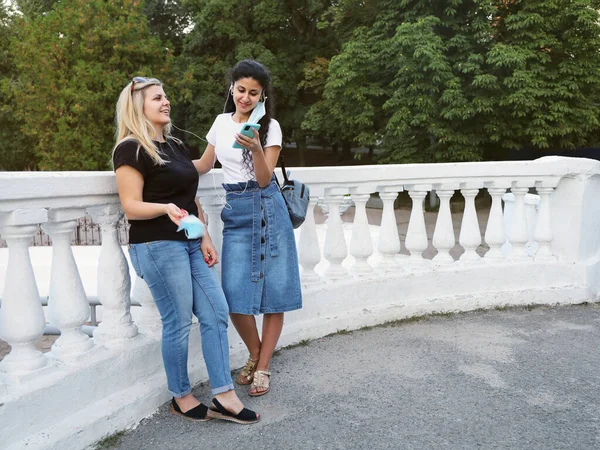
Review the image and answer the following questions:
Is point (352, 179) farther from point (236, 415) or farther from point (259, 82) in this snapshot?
point (236, 415)

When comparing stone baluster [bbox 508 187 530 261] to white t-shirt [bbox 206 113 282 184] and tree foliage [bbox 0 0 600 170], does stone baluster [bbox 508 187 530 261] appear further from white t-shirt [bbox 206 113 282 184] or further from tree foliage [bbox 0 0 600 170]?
tree foliage [bbox 0 0 600 170]

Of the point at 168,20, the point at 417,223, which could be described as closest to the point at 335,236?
the point at 417,223

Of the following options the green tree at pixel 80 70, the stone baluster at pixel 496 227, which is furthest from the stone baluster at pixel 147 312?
the green tree at pixel 80 70

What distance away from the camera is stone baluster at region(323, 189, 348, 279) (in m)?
4.24

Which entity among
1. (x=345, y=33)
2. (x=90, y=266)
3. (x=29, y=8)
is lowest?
(x=90, y=266)

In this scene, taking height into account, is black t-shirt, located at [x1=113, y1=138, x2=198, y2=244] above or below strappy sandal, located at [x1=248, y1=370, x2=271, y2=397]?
above

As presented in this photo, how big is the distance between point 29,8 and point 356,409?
1295 inches

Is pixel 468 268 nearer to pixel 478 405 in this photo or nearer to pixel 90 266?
pixel 478 405

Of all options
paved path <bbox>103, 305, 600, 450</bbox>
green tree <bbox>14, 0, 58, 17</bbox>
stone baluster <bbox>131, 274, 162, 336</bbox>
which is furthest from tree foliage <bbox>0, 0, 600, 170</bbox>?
stone baluster <bbox>131, 274, 162, 336</bbox>

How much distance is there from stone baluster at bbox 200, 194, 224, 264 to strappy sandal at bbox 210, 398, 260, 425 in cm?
97

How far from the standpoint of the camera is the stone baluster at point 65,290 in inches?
110

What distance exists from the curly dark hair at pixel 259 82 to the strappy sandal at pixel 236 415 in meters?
1.24

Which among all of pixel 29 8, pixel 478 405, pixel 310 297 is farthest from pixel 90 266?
pixel 29 8

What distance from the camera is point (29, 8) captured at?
30.5 metres
